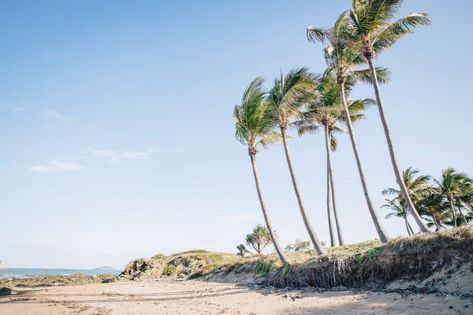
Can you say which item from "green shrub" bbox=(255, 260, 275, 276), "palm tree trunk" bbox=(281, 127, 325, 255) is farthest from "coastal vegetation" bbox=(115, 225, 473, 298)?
"palm tree trunk" bbox=(281, 127, 325, 255)

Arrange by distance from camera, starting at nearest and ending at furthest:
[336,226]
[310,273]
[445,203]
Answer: [310,273] < [336,226] < [445,203]

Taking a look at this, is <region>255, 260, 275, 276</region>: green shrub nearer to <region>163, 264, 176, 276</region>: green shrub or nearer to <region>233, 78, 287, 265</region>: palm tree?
<region>233, 78, 287, 265</region>: palm tree

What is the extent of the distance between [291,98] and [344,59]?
12.3ft

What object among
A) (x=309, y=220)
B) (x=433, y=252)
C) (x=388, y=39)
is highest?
(x=388, y=39)

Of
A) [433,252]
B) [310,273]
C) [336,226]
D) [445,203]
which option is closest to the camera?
[433,252]

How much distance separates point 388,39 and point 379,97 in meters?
3.43

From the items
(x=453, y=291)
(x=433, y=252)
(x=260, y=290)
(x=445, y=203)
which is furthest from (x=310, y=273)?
(x=445, y=203)

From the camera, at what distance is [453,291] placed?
941cm

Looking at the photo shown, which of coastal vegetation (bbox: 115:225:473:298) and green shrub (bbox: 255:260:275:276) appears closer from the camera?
coastal vegetation (bbox: 115:225:473:298)

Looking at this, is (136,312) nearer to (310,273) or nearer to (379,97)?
(310,273)

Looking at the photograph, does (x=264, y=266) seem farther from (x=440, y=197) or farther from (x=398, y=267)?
(x=440, y=197)

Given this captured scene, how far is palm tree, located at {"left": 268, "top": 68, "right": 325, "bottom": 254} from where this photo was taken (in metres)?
18.6

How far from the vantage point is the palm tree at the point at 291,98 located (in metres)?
18.6

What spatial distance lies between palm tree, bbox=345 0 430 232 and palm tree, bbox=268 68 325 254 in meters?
3.19
